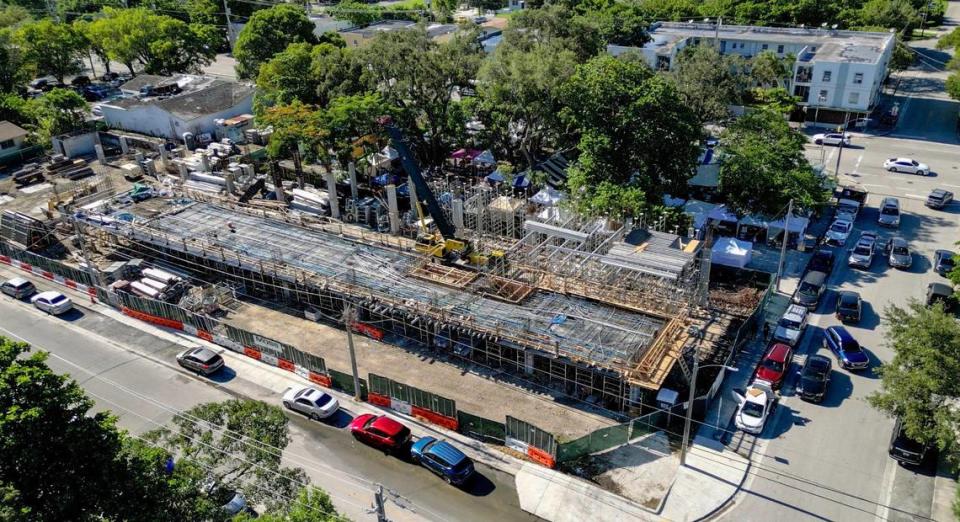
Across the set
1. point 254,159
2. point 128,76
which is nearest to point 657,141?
point 254,159

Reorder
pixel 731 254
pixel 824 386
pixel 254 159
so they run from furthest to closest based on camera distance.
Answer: pixel 254 159
pixel 731 254
pixel 824 386

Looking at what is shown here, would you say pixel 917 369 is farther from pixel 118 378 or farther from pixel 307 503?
pixel 118 378

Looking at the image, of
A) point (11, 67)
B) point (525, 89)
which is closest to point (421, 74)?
point (525, 89)

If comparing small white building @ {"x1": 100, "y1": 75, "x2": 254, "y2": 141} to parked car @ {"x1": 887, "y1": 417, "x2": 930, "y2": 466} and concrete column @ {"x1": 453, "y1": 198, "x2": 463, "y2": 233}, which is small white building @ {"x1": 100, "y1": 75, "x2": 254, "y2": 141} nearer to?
concrete column @ {"x1": 453, "y1": 198, "x2": 463, "y2": 233}

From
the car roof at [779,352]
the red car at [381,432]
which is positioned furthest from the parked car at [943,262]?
the red car at [381,432]

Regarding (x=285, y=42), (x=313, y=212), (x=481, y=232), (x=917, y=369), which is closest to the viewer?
(x=917, y=369)
